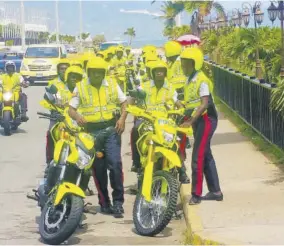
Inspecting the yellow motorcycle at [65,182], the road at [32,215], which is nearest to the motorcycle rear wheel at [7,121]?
the road at [32,215]

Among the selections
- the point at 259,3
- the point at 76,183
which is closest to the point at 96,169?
the point at 76,183

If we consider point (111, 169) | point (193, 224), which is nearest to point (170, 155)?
point (193, 224)

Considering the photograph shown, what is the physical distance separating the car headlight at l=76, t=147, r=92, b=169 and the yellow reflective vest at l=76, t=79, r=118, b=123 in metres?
0.81

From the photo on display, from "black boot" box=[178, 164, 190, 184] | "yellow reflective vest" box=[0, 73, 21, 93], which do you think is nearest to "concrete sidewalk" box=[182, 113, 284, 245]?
"black boot" box=[178, 164, 190, 184]

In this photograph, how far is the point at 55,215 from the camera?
7.56m

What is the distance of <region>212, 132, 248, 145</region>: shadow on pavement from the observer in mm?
14000

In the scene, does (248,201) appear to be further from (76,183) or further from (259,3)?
(259,3)

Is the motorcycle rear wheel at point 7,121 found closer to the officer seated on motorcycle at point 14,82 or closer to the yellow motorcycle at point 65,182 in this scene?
the officer seated on motorcycle at point 14,82

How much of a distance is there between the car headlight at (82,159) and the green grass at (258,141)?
4.17 metres

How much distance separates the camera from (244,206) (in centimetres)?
859

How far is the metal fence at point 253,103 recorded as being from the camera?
40.2ft

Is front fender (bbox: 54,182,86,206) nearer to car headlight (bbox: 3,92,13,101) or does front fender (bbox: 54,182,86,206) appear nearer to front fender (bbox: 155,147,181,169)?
front fender (bbox: 155,147,181,169)

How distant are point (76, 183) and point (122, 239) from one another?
2.28 ft

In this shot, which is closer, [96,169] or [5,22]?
[96,169]
